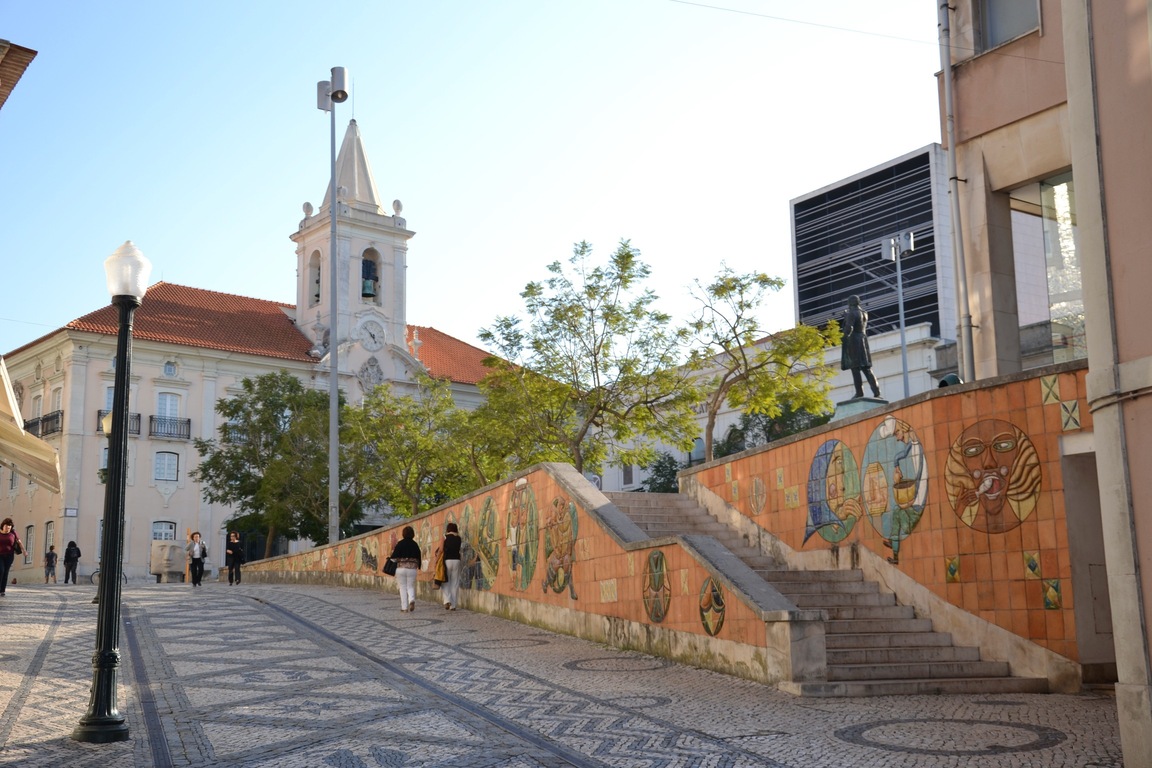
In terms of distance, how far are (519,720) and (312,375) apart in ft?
167

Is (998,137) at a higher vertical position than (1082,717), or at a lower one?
higher

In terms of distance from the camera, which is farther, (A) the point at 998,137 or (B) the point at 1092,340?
(A) the point at 998,137

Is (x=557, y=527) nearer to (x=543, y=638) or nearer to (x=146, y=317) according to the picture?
(x=543, y=638)

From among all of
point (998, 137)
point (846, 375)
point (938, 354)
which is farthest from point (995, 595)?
Answer: point (846, 375)

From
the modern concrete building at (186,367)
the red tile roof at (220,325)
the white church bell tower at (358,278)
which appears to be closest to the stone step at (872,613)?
the modern concrete building at (186,367)

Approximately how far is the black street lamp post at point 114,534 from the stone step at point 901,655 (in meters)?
6.40

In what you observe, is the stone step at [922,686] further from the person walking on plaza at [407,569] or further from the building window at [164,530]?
the building window at [164,530]

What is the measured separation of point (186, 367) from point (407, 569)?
127 feet

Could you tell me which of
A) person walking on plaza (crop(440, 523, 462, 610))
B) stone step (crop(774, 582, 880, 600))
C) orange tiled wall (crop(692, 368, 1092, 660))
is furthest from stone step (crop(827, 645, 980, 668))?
person walking on plaza (crop(440, 523, 462, 610))

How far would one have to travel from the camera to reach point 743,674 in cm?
1159

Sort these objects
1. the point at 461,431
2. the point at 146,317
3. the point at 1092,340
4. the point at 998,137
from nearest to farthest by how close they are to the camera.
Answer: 1. the point at 1092,340
2. the point at 998,137
3. the point at 461,431
4. the point at 146,317

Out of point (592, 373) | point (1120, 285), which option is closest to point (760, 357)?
point (592, 373)

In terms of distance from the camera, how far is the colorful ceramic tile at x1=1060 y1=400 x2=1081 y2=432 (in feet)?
38.0

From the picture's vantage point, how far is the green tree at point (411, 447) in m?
36.2
